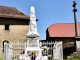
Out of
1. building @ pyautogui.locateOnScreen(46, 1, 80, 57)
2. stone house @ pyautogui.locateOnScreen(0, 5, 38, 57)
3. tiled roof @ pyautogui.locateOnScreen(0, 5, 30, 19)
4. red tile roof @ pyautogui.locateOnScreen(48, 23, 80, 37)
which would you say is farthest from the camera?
red tile roof @ pyautogui.locateOnScreen(48, 23, 80, 37)

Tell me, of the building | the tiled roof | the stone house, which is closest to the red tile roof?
the building

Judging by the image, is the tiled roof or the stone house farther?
the tiled roof

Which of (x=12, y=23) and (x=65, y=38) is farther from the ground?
(x=12, y=23)

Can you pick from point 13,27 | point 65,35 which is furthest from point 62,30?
point 13,27

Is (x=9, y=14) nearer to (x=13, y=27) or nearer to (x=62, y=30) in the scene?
(x=13, y=27)

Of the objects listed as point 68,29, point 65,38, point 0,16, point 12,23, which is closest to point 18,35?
point 12,23

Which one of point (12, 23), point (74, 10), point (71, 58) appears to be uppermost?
point (74, 10)

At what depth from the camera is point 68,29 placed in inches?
787

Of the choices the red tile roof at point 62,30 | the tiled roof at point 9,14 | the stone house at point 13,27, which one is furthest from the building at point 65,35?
the tiled roof at point 9,14

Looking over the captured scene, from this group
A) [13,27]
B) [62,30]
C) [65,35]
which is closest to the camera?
[13,27]

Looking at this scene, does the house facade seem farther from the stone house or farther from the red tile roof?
the red tile roof

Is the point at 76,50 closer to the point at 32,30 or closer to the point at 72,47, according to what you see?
the point at 72,47

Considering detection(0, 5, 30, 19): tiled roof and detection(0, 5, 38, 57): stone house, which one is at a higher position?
detection(0, 5, 30, 19): tiled roof

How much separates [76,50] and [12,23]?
9145 mm
